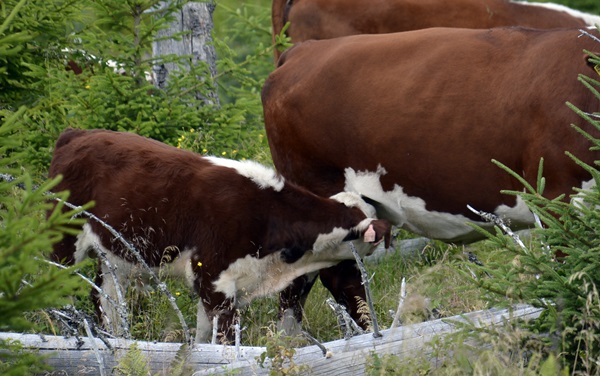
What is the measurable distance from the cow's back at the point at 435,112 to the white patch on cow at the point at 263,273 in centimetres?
62

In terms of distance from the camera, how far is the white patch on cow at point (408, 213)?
285 inches

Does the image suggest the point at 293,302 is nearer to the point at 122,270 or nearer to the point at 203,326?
the point at 203,326

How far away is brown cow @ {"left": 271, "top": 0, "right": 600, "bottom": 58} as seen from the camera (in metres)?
11.1

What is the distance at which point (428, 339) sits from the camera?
5.33m

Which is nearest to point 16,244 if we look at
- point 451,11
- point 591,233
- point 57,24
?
point 591,233

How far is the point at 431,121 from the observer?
23.2ft

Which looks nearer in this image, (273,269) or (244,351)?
(244,351)

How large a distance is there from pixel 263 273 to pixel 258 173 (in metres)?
0.69

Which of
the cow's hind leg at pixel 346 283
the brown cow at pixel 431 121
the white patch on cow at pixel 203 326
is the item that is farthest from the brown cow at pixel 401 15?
the white patch on cow at pixel 203 326

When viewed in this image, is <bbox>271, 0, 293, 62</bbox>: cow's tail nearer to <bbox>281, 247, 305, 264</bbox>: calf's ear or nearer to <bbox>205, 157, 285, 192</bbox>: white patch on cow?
<bbox>205, 157, 285, 192</bbox>: white patch on cow

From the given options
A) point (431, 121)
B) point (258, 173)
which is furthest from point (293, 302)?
point (431, 121)

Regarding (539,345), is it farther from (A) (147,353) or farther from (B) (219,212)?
(B) (219,212)

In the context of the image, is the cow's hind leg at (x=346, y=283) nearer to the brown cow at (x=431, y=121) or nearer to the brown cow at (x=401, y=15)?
the brown cow at (x=431, y=121)

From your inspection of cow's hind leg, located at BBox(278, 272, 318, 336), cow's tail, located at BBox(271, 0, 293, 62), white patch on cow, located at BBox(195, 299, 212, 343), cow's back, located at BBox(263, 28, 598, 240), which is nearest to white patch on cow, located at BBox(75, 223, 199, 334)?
white patch on cow, located at BBox(195, 299, 212, 343)
